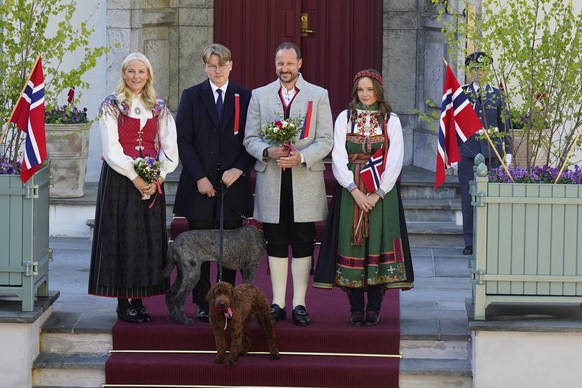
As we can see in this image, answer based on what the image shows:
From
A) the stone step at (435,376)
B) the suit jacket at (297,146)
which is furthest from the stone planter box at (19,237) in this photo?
the stone step at (435,376)

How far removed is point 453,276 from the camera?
34.1ft

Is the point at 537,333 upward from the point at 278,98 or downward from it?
downward

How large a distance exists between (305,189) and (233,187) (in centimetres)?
48

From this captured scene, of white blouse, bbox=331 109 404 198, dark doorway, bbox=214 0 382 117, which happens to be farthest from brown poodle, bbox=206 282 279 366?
dark doorway, bbox=214 0 382 117

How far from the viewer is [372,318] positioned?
28.1 ft

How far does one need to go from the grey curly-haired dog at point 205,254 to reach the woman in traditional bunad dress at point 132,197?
0.15 m

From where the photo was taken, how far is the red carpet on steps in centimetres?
823

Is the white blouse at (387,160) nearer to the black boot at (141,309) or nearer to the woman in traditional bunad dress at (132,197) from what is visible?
the woman in traditional bunad dress at (132,197)

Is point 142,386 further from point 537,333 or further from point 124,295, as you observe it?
point 537,333

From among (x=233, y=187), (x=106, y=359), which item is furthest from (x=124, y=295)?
(x=233, y=187)

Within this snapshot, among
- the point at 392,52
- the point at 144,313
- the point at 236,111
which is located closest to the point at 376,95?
the point at 236,111

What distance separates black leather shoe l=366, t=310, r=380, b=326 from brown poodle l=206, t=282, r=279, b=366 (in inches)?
25.4

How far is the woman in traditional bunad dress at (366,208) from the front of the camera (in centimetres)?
845

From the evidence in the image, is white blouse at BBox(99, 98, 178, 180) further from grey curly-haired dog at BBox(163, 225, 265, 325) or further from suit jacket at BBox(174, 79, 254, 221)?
grey curly-haired dog at BBox(163, 225, 265, 325)
